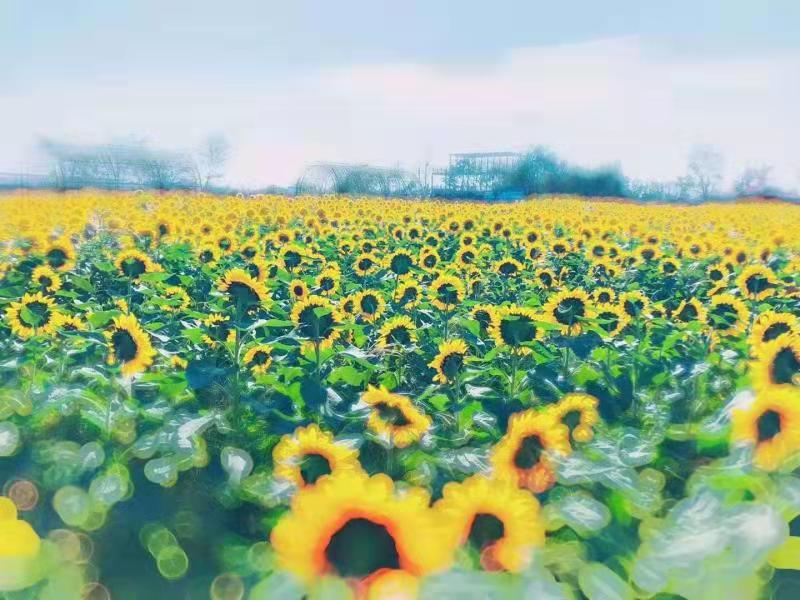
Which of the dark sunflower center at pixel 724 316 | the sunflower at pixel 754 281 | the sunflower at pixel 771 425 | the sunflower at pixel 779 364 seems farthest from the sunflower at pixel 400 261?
the sunflower at pixel 771 425

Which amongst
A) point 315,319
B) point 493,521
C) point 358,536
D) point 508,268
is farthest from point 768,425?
point 508,268

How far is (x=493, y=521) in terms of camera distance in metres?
1.09

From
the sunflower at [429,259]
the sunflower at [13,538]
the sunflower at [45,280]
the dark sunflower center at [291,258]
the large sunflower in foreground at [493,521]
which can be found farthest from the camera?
the sunflower at [429,259]

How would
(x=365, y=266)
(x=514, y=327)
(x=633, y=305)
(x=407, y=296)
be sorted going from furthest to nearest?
(x=365, y=266)
(x=407, y=296)
(x=633, y=305)
(x=514, y=327)

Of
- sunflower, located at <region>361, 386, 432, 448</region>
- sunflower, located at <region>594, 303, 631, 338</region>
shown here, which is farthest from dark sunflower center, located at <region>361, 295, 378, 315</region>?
sunflower, located at <region>361, 386, 432, 448</region>

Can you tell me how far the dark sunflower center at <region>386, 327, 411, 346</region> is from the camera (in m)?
3.32

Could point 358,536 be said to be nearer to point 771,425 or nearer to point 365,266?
point 771,425

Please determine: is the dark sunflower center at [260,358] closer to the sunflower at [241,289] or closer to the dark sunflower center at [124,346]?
the sunflower at [241,289]

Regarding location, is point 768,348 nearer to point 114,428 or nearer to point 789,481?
point 789,481

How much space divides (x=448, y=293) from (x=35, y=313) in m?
2.08

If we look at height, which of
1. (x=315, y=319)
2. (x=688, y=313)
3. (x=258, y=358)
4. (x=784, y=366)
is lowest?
(x=258, y=358)

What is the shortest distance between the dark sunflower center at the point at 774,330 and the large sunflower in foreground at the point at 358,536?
7.33ft

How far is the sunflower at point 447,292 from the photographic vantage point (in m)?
4.11

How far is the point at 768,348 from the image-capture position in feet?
6.61
